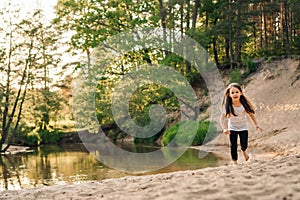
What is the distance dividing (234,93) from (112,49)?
49.2ft

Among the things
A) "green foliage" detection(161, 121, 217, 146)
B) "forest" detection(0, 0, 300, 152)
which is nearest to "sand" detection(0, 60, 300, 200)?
"green foliage" detection(161, 121, 217, 146)

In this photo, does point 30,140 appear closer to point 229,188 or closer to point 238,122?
point 238,122

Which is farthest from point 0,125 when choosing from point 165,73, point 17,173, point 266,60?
point 266,60

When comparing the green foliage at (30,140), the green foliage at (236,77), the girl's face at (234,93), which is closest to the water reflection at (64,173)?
the girl's face at (234,93)

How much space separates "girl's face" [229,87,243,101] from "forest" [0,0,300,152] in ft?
35.0

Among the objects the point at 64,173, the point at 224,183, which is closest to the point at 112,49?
the point at 64,173

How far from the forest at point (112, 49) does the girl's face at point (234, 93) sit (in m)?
10.7

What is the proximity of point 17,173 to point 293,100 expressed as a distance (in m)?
11.3

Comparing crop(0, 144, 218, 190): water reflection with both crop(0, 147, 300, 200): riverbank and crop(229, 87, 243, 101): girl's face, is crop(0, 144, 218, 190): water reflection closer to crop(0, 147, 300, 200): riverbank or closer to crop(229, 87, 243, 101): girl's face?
crop(0, 147, 300, 200): riverbank

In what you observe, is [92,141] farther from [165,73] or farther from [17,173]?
[17,173]

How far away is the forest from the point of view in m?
22.7

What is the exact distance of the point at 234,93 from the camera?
8.37 m

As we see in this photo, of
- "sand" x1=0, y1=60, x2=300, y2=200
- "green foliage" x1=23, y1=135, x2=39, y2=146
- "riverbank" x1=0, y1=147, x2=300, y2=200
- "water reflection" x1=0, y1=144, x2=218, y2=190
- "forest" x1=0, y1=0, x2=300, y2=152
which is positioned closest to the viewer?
"riverbank" x1=0, y1=147, x2=300, y2=200

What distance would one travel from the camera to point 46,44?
88.0ft
